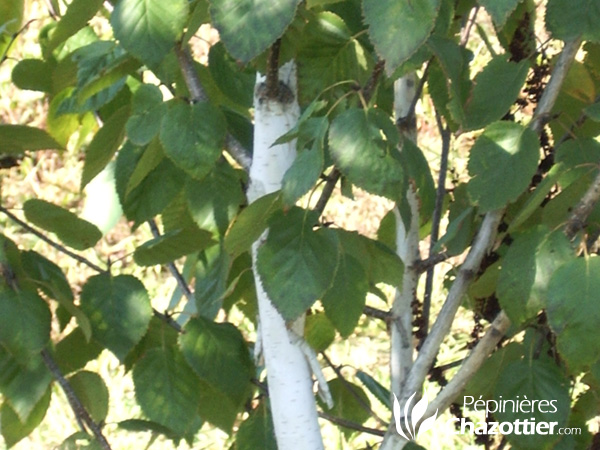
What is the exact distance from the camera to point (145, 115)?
79cm

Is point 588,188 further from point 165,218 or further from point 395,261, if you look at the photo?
point 165,218

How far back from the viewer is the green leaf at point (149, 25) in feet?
2.11

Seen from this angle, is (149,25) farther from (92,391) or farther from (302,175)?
(92,391)

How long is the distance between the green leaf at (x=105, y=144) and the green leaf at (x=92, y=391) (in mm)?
210

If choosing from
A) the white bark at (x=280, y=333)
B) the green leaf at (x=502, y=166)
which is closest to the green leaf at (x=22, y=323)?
the white bark at (x=280, y=333)

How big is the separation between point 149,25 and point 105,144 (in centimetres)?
26

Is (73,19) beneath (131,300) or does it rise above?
above

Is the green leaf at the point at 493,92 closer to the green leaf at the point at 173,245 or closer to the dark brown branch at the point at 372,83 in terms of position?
the dark brown branch at the point at 372,83

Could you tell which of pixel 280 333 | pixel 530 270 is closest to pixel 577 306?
pixel 530 270

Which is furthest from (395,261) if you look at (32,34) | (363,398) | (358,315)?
(32,34)

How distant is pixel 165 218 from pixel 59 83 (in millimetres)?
189

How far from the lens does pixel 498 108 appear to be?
0.79m

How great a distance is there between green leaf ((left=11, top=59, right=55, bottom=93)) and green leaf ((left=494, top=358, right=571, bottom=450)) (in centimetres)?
58

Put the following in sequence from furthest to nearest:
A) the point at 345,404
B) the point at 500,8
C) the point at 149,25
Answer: the point at 345,404
the point at 149,25
the point at 500,8
